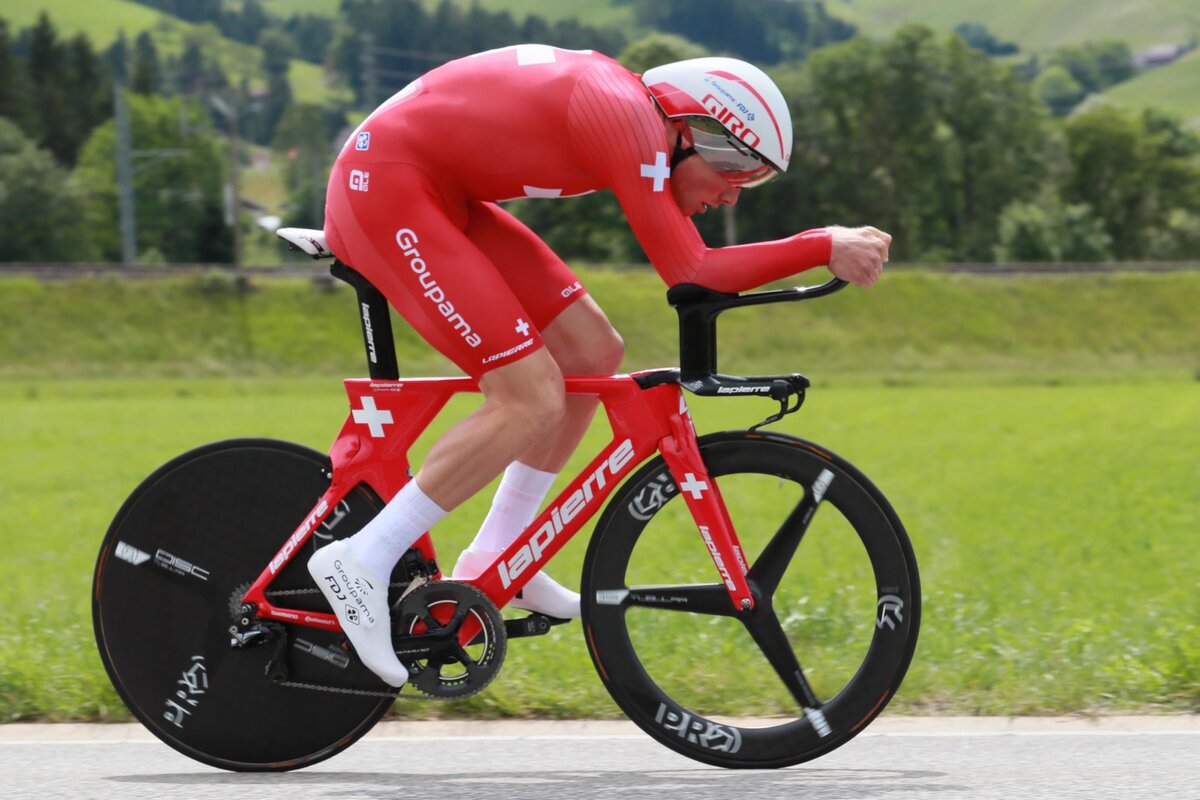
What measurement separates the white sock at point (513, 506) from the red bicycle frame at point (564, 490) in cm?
20

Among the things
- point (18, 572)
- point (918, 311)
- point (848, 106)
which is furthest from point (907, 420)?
point (848, 106)

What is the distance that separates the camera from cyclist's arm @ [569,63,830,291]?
12.1 ft

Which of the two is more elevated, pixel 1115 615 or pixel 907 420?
pixel 1115 615

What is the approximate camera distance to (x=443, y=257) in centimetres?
387

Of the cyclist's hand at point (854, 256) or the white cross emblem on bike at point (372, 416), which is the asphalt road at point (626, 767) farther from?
the cyclist's hand at point (854, 256)

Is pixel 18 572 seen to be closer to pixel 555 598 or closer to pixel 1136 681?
pixel 555 598

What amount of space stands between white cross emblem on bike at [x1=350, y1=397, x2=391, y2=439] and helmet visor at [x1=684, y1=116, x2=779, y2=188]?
1.03m

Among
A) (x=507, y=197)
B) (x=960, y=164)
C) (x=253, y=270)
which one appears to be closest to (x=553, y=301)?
(x=507, y=197)

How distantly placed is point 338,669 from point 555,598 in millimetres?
578

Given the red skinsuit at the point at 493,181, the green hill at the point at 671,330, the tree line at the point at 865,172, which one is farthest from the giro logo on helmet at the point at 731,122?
the tree line at the point at 865,172

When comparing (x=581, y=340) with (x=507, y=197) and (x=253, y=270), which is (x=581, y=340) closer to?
(x=507, y=197)

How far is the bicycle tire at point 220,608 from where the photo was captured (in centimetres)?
411

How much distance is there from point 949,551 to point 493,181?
6.95 m

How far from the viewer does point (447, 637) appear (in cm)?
399
